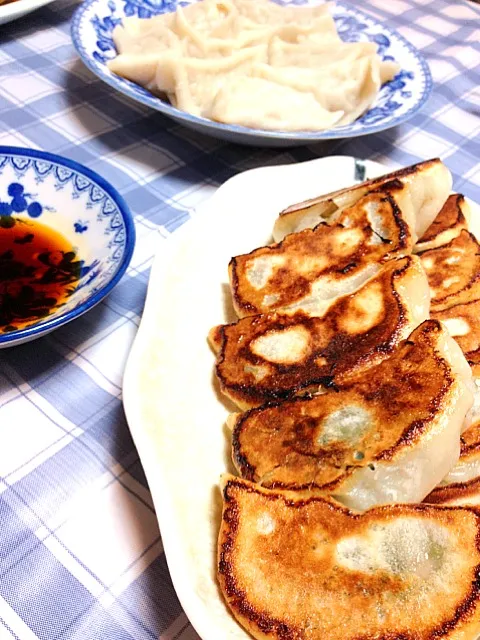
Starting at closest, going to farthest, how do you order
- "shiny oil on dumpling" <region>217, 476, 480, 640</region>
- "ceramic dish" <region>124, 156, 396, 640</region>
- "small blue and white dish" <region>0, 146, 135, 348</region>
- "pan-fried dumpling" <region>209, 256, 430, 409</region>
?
1. "shiny oil on dumpling" <region>217, 476, 480, 640</region>
2. "ceramic dish" <region>124, 156, 396, 640</region>
3. "pan-fried dumpling" <region>209, 256, 430, 409</region>
4. "small blue and white dish" <region>0, 146, 135, 348</region>

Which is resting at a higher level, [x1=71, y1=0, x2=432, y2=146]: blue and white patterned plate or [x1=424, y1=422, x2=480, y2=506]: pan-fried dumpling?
[x1=71, y1=0, x2=432, y2=146]: blue and white patterned plate

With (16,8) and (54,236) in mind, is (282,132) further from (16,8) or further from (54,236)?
(16,8)

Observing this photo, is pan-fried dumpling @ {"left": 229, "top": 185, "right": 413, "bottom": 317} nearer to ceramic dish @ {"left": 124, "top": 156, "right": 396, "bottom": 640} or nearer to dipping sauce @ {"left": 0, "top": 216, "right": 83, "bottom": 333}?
ceramic dish @ {"left": 124, "top": 156, "right": 396, "bottom": 640}

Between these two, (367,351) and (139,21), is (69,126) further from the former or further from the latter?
(367,351)

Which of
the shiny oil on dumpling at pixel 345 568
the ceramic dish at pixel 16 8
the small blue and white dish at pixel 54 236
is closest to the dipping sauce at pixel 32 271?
the small blue and white dish at pixel 54 236

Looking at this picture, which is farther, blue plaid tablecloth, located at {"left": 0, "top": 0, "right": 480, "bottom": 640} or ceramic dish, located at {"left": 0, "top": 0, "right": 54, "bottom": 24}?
ceramic dish, located at {"left": 0, "top": 0, "right": 54, "bottom": 24}

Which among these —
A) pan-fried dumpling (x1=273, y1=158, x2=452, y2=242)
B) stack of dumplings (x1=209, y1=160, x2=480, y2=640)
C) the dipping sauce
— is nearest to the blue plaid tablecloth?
the dipping sauce

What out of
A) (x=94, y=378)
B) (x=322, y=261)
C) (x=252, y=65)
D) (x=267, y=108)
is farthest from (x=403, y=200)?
(x=252, y=65)
